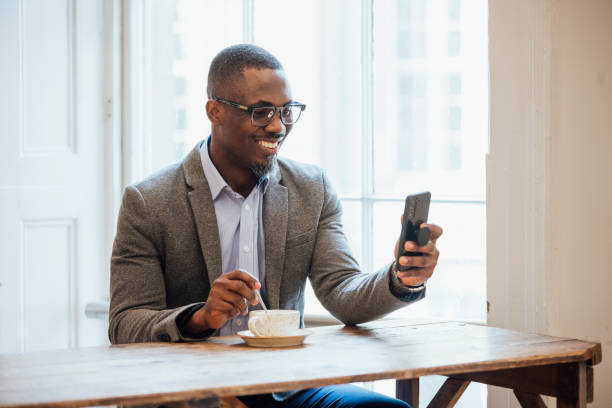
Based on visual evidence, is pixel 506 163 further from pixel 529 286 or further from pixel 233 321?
pixel 233 321

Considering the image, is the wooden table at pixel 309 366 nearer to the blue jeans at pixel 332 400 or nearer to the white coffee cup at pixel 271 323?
the white coffee cup at pixel 271 323

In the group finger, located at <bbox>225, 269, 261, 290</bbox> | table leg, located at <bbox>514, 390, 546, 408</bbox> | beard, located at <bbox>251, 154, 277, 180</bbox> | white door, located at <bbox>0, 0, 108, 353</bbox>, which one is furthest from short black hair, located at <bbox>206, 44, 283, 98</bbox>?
table leg, located at <bbox>514, 390, 546, 408</bbox>

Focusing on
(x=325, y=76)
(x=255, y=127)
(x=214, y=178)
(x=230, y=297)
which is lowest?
(x=230, y=297)

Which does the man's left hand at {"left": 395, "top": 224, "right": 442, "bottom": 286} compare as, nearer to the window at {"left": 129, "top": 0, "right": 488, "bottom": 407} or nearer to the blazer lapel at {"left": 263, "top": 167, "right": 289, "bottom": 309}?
the blazer lapel at {"left": 263, "top": 167, "right": 289, "bottom": 309}

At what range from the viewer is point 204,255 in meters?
2.10

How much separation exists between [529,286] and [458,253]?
34 centimetres

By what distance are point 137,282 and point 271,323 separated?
43cm

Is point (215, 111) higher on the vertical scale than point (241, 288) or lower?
higher

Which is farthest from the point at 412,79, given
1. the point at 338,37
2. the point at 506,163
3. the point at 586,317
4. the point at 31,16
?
the point at 31,16

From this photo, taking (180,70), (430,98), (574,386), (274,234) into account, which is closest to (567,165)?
(430,98)

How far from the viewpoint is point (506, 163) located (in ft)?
8.04

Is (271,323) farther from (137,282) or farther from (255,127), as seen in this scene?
(255,127)

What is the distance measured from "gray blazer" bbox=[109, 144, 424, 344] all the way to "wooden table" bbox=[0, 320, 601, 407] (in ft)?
0.34

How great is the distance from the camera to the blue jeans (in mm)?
1984
